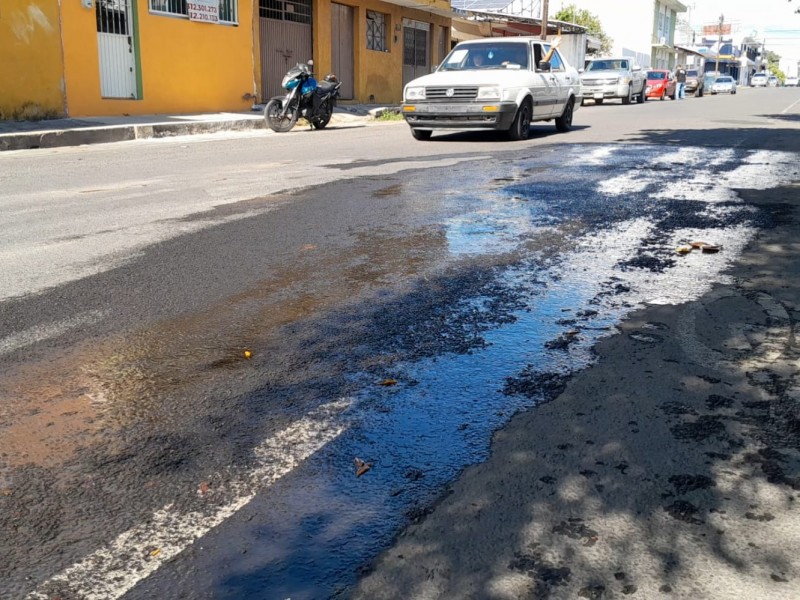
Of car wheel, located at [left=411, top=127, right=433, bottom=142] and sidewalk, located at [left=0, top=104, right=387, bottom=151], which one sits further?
car wheel, located at [left=411, top=127, right=433, bottom=142]

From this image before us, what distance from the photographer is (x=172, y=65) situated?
63.2ft

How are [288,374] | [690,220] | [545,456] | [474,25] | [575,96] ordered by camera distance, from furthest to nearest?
1. [474,25]
2. [575,96]
3. [690,220]
4. [288,374]
5. [545,456]

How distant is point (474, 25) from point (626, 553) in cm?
4027

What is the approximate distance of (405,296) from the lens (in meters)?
4.57

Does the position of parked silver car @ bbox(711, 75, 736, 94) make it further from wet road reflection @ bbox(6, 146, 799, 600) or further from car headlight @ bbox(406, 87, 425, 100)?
wet road reflection @ bbox(6, 146, 799, 600)

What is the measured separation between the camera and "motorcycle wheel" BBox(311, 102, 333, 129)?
57.7 feet

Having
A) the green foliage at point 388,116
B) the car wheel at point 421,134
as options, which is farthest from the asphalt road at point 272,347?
the green foliage at point 388,116

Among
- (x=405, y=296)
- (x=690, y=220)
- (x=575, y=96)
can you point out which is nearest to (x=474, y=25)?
(x=575, y=96)

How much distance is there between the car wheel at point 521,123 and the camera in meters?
14.0

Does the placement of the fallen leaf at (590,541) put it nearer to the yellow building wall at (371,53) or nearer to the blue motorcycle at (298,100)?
the blue motorcycle at (298,100)

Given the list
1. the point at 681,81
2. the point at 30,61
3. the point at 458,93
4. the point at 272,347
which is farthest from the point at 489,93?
the point at 681,81

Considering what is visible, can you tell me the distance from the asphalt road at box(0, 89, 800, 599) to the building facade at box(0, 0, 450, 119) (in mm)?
8264

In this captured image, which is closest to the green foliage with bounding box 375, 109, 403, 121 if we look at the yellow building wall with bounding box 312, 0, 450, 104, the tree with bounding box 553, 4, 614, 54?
the yellow building wall with bounding box 312, 0, 450, 104

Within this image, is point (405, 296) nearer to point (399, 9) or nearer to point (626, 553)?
point (626, 553)
